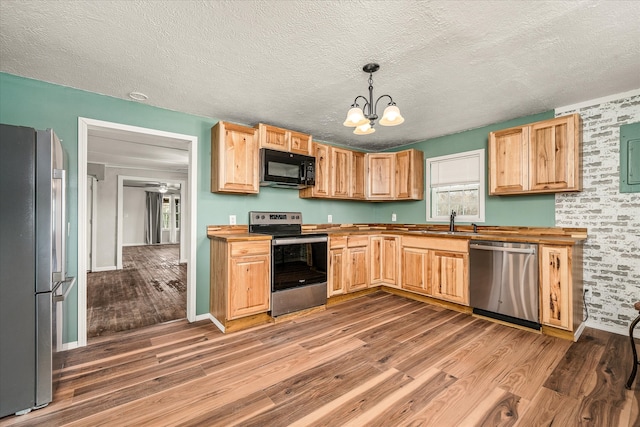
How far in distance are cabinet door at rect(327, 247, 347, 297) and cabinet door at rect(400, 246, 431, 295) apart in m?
0.88

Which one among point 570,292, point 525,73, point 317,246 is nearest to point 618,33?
point 525,73

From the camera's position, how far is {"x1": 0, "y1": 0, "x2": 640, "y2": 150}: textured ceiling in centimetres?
164

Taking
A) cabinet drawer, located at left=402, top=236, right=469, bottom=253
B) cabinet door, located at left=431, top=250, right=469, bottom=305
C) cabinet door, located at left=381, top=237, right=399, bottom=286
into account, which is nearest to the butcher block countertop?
cabinet drawer, located at left=402, top=236, right=469, bottom=253

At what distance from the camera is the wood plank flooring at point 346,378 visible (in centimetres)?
166

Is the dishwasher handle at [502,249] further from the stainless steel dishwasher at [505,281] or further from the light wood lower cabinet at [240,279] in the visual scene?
the light wood lower cabinet at [240,279]

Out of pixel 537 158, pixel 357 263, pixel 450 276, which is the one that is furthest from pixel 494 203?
pixel 357 263

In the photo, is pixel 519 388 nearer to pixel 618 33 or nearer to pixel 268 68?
pixel 618 33

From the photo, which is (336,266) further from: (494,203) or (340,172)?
(494,203)

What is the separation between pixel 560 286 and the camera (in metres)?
2.65

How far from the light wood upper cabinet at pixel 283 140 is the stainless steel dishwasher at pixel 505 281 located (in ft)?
7.87

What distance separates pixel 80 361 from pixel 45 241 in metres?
1.23

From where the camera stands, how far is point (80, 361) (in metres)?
2.29

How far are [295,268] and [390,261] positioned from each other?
1552 millimetres

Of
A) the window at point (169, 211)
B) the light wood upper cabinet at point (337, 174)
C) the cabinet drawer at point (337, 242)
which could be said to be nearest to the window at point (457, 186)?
the light wood upper cabinet at point (337, 174)
